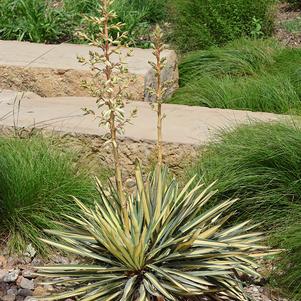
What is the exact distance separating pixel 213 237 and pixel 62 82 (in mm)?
3195

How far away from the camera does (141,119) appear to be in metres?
5.89

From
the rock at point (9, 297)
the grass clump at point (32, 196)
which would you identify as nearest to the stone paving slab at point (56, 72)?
the grass clump at point (32, 196)

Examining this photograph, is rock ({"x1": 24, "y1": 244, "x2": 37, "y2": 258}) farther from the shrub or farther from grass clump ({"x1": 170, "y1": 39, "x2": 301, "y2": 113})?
the shrub

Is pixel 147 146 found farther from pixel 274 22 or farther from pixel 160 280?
pixel 274 22

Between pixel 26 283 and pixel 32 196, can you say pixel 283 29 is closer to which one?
pixel 32 196

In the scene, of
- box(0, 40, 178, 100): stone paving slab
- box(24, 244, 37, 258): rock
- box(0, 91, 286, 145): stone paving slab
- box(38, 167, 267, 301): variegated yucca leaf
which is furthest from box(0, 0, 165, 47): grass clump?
box(38, 167, 267, 301): variegated yucca leaf

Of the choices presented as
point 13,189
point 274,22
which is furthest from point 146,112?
point 274,22

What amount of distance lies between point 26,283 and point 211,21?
4478mm

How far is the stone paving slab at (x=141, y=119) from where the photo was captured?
18.0 ft

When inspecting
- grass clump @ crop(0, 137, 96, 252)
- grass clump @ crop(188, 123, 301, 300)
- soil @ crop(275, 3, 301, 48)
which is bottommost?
soil @ crop(275, 3, 301, 48)

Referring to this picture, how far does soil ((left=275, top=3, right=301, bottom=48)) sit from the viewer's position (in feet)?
28.3

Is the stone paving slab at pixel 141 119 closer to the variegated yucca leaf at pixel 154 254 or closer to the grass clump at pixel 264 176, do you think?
the grass clump at pixel 264 176

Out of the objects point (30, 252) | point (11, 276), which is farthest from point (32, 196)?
point (11, 276)

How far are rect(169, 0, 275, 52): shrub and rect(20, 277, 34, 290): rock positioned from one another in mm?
4270
